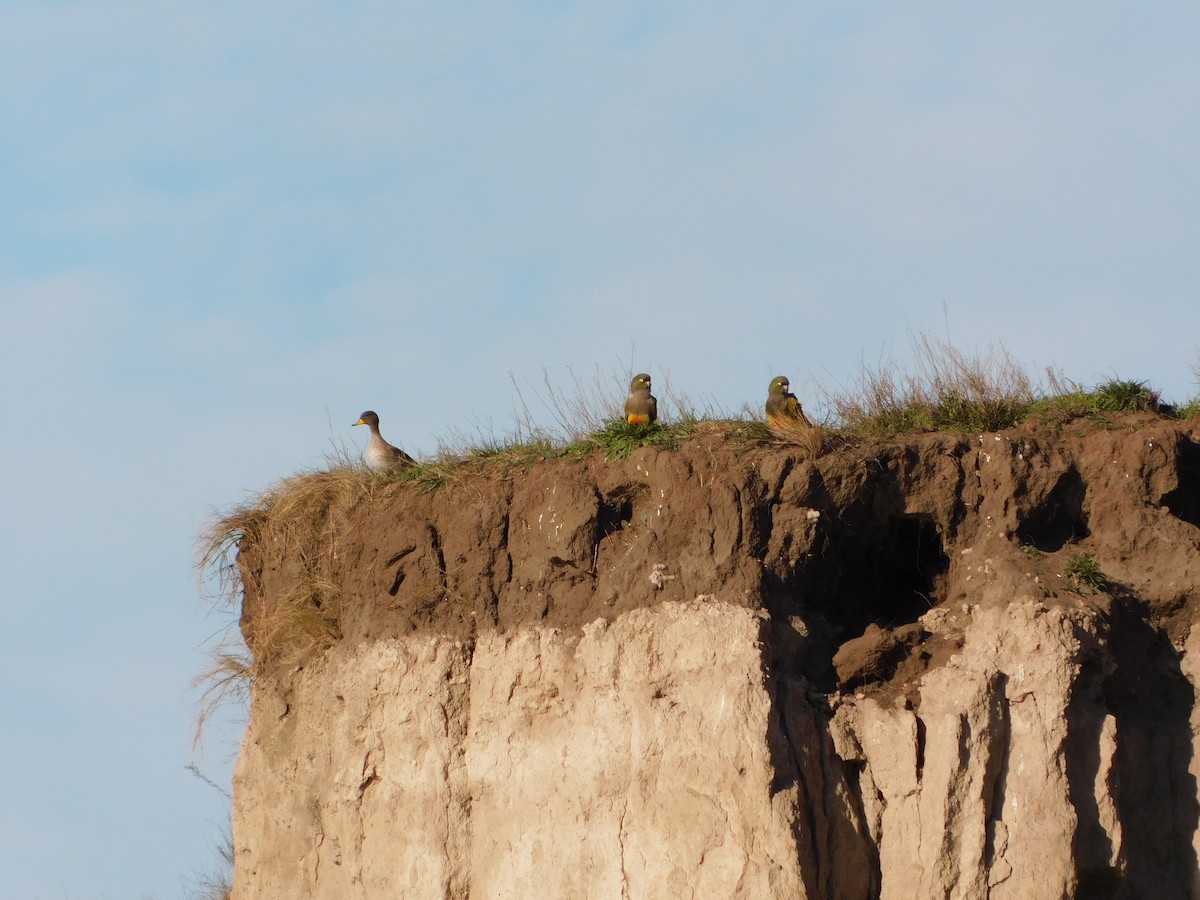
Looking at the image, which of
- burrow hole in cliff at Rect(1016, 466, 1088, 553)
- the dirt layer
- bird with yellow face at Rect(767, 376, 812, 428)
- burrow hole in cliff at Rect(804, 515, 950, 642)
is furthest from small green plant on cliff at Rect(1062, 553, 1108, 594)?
bird with yellow face at Rect(767, 376, 812, 428)

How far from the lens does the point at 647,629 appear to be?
467 inches

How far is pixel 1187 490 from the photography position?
12.6 meters

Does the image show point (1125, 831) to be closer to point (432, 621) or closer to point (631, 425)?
point (631, 425)

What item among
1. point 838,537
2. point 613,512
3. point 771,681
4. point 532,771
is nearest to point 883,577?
point 838,537

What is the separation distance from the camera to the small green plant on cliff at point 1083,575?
11.8 m

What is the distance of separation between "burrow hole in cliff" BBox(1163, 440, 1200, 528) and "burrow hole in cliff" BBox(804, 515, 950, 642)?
184 cm

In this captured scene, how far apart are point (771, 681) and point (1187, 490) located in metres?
3.86

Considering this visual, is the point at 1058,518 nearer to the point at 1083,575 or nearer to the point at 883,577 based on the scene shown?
the point at 1083,575

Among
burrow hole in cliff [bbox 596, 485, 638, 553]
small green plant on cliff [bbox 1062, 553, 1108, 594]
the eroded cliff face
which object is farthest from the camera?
burrow hole in cliff [bbox 596, 485, 638, 553]

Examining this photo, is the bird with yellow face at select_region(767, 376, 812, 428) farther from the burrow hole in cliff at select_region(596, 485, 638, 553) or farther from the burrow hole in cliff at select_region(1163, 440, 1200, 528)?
the burrow hole in cliff at select_region(1163, 440, 1200, 528)

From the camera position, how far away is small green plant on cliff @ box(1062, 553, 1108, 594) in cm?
1177

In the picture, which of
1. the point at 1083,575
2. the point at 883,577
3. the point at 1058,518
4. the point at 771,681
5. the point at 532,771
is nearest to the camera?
the point at 771,681

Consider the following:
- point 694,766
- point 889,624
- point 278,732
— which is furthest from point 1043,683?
point 278,732

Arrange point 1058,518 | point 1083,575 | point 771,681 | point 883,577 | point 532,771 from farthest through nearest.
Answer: point 883,577
point 1058,518
point 532,771
point 1083,575
point 771,681
